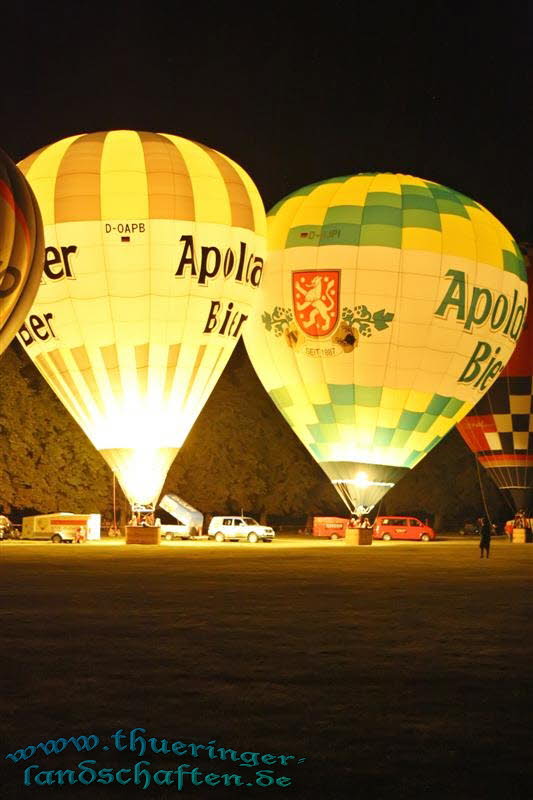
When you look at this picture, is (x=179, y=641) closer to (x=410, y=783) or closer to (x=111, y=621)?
(x=111, y=621)

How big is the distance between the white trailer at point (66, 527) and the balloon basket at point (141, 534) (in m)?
6.75

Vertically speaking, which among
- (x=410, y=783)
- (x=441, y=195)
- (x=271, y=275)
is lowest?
(x=410, y=783)

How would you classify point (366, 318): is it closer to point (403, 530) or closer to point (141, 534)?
point (141, 534)

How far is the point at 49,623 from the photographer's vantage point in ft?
41.2

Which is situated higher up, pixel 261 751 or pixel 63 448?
pixel 63 448

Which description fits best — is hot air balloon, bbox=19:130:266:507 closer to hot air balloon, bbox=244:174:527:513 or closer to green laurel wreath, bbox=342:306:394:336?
hot air balloon, bbox=244:174:527:513

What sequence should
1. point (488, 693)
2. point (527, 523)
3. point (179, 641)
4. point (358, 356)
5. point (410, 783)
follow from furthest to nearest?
point (527, 523)
point (358, 356)
point (179, 641)
point (488, 693)
point (410, 783)

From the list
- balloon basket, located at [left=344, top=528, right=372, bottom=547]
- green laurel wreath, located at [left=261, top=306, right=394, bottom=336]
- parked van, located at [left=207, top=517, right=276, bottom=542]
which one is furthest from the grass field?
parked van, located at [left=207, top=517, right=276, bottom=542]

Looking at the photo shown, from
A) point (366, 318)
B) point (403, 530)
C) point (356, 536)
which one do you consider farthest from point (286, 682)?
point (403, 530)

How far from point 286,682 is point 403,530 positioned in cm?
4049

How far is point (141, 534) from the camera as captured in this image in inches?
1257

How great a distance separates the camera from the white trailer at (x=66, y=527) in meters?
38.6

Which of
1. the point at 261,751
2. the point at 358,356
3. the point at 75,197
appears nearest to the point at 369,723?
the point at 261,751

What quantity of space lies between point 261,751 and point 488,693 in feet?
8.18
